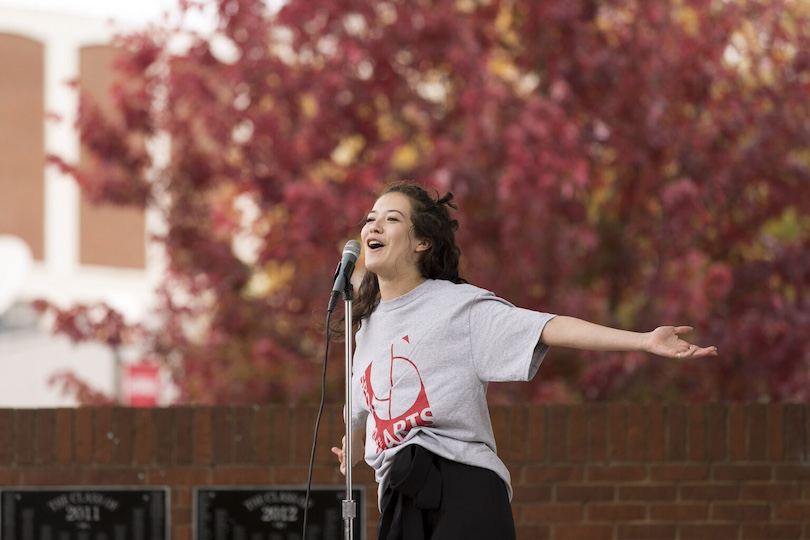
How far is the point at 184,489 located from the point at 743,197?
12.3ft

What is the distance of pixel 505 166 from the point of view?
7.12 meters

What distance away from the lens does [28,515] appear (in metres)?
5.55

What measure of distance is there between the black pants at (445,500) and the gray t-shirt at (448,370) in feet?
0.14

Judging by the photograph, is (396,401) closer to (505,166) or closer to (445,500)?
(445,500)

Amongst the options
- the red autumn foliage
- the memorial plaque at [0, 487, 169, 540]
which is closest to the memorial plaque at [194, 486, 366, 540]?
the memorial plaque at [0, 487, 169, 540]

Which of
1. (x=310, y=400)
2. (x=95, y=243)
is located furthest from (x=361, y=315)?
(x=95, y=243)

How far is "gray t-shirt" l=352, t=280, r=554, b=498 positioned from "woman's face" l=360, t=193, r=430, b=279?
13cm

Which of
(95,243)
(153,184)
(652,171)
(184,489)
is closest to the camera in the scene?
(184,489)

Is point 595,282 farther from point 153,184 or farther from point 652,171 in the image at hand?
point 153,184

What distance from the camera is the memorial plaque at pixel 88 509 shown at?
5.54 metres

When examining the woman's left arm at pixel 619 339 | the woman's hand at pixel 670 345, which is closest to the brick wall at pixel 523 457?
the woman's left arm at pixel 619 339

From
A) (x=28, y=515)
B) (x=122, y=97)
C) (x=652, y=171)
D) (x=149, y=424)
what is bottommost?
(x=28, y=515)

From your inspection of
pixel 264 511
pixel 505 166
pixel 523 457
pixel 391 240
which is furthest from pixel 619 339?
pixel 505 166

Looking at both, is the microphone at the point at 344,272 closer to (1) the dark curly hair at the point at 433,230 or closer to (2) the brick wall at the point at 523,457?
(1) the dark curly hair at the point at 433,230
